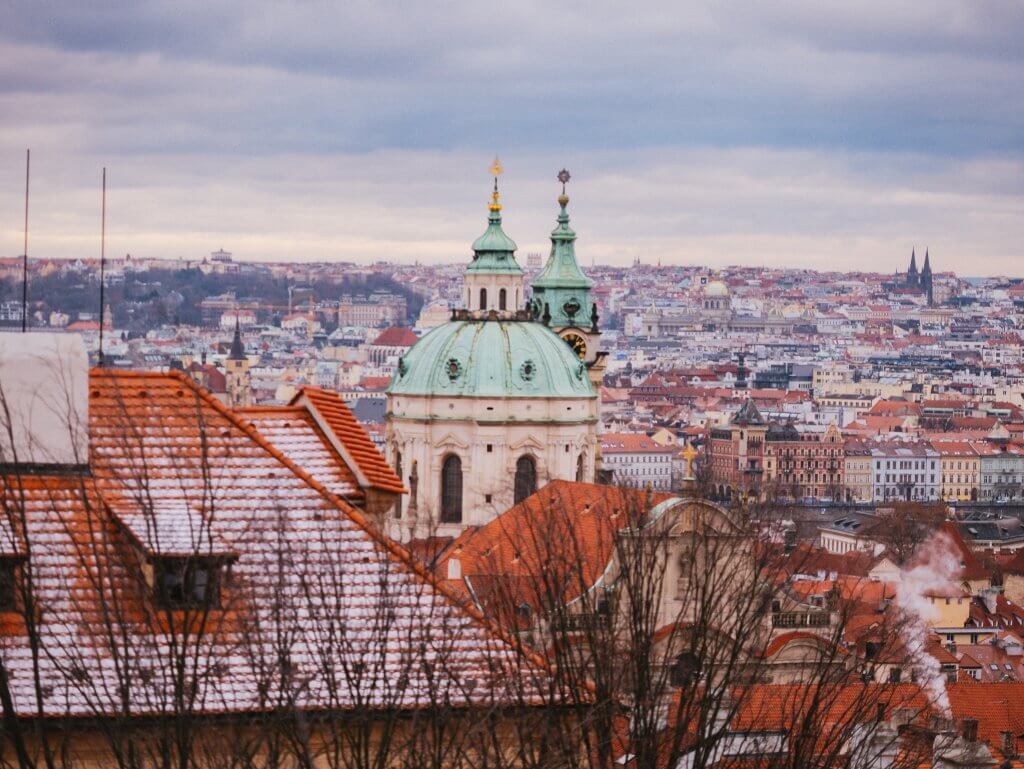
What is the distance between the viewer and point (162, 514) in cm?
1541

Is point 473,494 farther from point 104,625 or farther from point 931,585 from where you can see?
point 104,625

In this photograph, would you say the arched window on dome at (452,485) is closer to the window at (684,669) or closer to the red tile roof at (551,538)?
the red tile roof at (551,538)

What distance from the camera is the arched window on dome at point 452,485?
218 ft

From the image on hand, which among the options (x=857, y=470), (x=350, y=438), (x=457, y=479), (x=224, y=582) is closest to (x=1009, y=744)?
(x=350, y=438)

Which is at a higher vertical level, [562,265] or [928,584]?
[562,265]

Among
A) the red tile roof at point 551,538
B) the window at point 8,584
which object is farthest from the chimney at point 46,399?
the red tile roof at point 551,538

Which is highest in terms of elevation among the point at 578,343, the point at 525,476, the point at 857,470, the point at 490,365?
the point at 578,343

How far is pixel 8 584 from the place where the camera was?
1483cm

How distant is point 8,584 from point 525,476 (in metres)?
52.3

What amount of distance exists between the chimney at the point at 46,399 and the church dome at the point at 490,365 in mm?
52398

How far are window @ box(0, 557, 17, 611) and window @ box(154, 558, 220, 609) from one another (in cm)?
69

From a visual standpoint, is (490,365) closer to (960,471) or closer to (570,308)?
(570,308)

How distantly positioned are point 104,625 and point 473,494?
51331 millimetres

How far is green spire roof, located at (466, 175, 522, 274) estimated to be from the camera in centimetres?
7356
